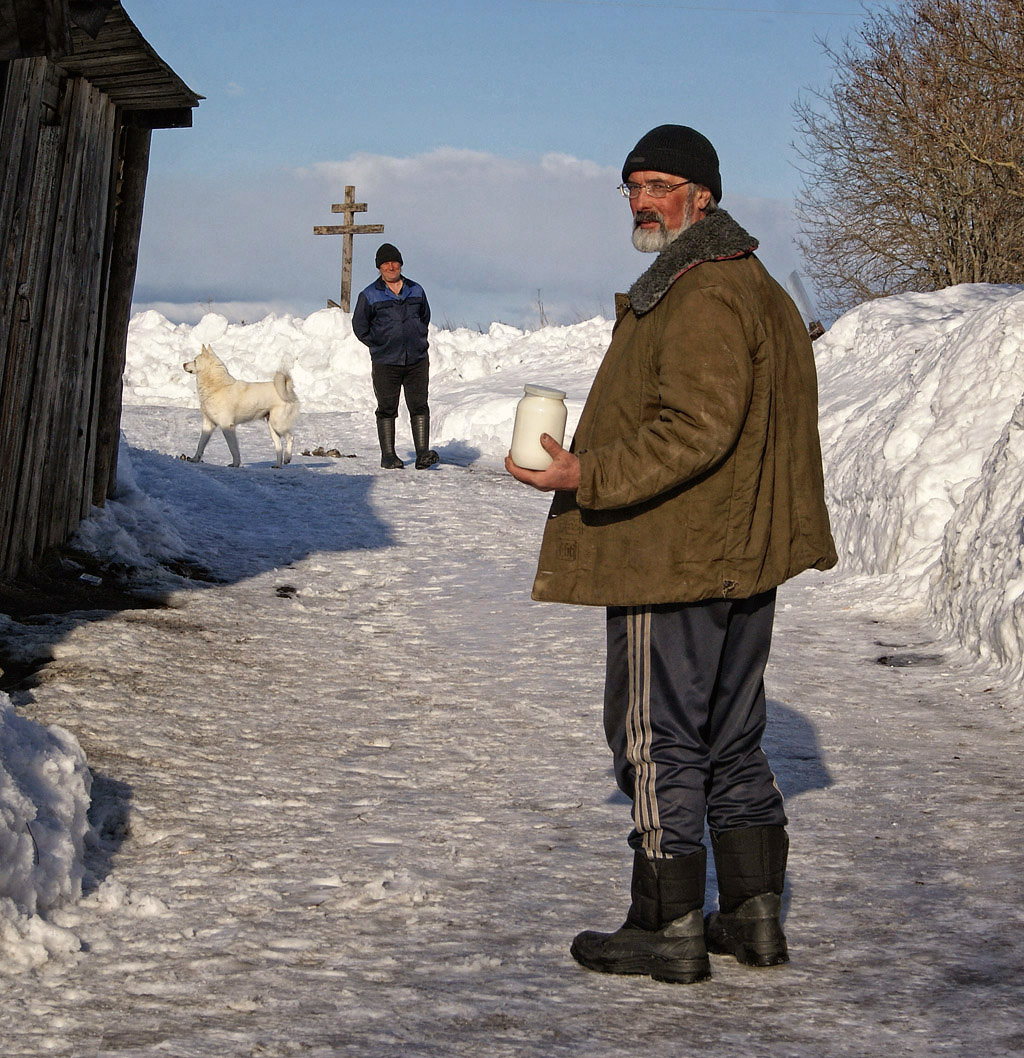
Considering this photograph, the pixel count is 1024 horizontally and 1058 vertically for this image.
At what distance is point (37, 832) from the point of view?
3.31m

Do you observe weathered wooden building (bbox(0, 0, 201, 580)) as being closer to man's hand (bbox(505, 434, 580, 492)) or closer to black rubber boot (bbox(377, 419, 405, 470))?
man's hand (bbox(505, 434, 580, 492))

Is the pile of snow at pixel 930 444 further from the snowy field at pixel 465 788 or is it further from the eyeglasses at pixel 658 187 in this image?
the eyeglasses at pixel 658 187

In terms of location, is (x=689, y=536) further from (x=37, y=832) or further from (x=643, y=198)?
(x=37, y=832)

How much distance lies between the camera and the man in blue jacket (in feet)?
42.4

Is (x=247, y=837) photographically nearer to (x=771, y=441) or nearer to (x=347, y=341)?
(x=771, y=441)

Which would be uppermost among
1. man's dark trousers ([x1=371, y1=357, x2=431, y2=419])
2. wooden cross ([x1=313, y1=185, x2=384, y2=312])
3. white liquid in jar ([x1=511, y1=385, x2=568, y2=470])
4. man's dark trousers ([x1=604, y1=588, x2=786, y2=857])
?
wooden cross ([x1=313, y1=185, x2=384, y2=312])

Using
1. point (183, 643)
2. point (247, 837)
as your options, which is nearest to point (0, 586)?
point (183, 643)

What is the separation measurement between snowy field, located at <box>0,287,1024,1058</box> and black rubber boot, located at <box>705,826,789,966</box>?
77 mm

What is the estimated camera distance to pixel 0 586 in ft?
21.2

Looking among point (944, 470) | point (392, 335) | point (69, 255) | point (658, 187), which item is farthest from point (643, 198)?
point (392, 335)

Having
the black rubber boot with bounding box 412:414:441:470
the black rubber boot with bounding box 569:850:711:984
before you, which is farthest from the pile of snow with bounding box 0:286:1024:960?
the black rubber boot with bounding box 412:414:441:470

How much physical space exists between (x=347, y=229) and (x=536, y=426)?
953 inches

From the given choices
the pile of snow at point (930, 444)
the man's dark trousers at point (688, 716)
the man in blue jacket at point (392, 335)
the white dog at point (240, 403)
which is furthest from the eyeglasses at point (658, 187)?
the white dog at point (240, 403)

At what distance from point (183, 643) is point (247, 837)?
2.49 metres
